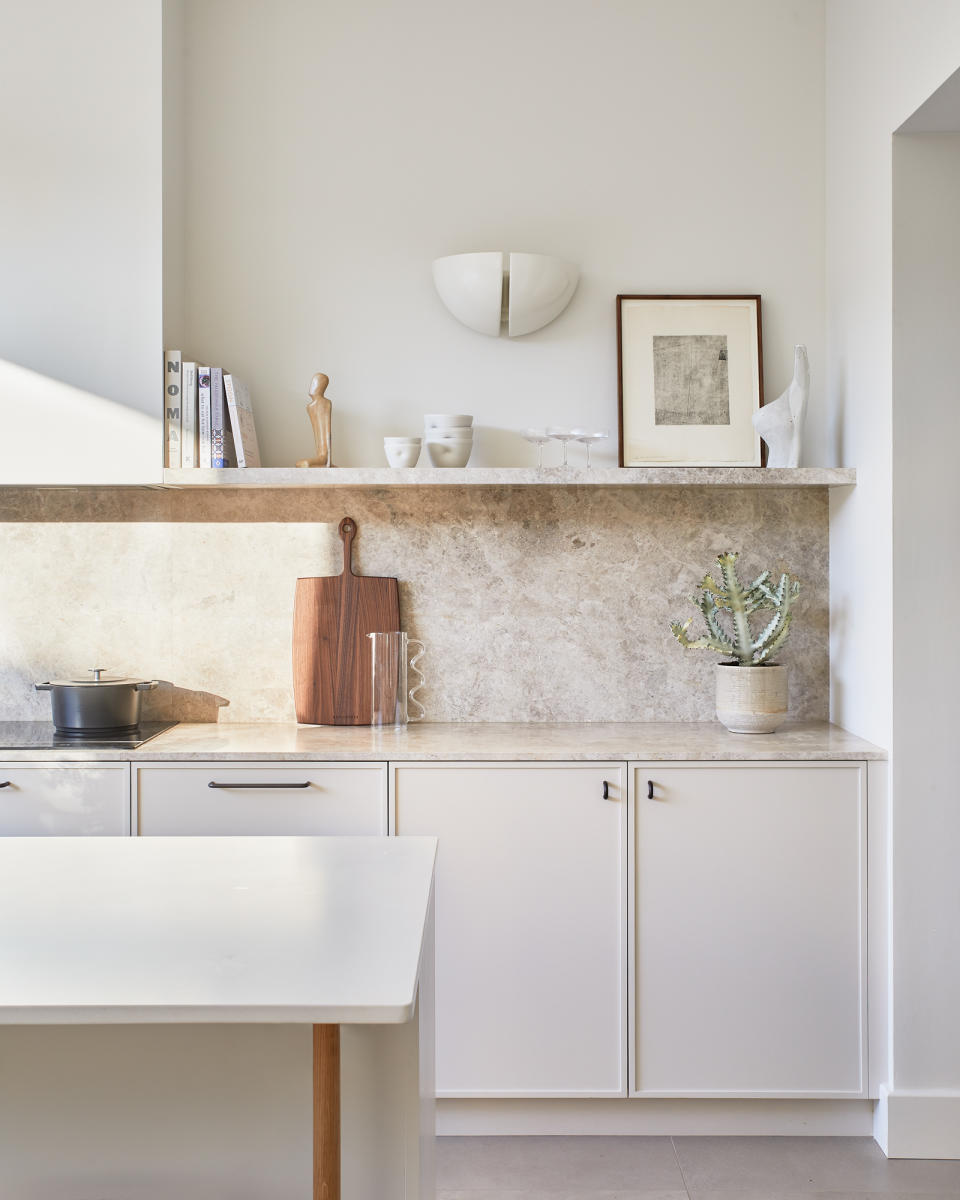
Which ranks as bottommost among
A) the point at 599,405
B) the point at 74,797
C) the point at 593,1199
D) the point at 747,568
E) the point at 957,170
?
the point at 593,1199

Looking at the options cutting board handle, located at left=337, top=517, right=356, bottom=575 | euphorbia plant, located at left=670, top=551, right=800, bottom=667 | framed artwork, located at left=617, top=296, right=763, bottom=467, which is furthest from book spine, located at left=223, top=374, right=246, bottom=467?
euphorbia plant, located at left=670, top=551, right=800, bottom=667

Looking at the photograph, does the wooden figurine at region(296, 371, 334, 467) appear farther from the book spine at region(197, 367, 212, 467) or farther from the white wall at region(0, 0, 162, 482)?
the white wall at region(0, 0, 162, 482)

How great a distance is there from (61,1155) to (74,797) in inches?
48.3

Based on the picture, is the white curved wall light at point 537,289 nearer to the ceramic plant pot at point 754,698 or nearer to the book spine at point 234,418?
the book spine at point 234,418

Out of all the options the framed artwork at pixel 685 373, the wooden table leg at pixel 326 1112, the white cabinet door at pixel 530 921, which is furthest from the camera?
the framed artwork at pixel 685 373

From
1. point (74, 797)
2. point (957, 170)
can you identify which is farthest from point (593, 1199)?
point (957, 170)

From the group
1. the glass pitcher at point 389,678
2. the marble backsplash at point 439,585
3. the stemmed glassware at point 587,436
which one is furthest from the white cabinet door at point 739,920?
the stemmed glassware at point 587,436

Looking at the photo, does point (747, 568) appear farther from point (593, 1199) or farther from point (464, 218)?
point (593, 1199)

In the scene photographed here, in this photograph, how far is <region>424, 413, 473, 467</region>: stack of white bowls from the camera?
286 cm

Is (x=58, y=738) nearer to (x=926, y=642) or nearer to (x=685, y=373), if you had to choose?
(x=685, y=373)

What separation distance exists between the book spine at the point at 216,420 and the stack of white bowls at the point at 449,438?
54 cm

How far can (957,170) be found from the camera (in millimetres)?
2500

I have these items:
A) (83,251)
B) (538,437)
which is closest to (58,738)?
(83,251)

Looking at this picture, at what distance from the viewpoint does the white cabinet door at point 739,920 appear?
257cm
